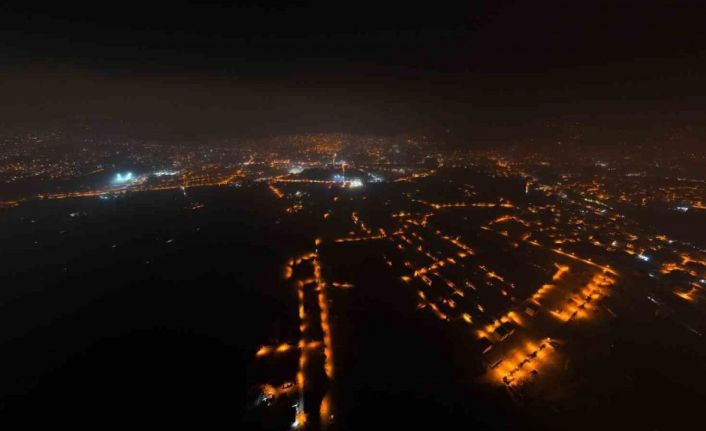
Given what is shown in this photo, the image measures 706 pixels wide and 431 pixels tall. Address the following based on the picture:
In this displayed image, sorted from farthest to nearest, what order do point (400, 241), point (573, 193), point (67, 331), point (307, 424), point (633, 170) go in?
point (633, 170)
point (573, 193)
point (400, 241)
point (67, 331)
point (307, 424)

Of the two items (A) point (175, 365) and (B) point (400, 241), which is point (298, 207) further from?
(A) point (175, 365)

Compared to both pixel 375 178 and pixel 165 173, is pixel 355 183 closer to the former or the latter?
pixel 375 178

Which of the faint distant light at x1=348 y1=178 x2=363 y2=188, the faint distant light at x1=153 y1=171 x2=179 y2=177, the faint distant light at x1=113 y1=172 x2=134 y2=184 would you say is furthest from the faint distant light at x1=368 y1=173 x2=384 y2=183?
the faint distant light at x1=113 y1=172 x2=134 y2=184

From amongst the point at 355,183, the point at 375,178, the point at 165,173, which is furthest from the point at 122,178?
the point at 375,178

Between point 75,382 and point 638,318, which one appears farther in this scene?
point 638,318

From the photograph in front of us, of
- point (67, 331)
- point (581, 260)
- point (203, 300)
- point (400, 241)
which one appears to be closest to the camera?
point (67, 331)

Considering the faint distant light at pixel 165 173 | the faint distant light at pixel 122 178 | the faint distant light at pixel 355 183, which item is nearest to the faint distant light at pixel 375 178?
the faint distant light at pixel 355 183

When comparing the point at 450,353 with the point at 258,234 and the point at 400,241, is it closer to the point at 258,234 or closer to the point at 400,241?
the point at 400,241

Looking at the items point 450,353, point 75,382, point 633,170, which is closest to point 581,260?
point 450,353

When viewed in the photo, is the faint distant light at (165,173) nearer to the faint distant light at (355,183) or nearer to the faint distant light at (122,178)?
the faint distant light at (122,178)
